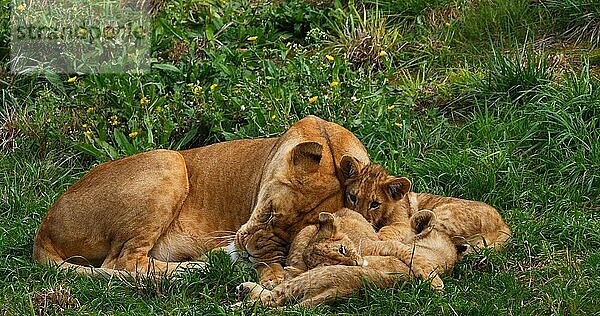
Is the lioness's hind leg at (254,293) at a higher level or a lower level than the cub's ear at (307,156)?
lower

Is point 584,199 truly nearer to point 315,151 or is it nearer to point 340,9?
point 315,151

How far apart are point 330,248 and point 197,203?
4.82ft

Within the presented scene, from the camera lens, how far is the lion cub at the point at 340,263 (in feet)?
17.9

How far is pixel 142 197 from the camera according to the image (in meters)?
6.62

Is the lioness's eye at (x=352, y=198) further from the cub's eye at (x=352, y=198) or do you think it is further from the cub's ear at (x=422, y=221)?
the cub's ear at (x=422, y=221)

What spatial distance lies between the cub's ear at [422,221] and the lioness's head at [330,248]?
2.04ft

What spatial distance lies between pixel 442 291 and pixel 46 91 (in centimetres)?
Answer: 493

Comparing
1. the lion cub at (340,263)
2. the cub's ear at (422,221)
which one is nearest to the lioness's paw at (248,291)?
the lion cub at (340,263)

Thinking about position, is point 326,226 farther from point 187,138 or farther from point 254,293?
point 187,138

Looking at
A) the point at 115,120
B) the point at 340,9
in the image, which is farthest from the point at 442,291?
the point at 340,9

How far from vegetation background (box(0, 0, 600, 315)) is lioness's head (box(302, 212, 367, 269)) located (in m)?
0.28

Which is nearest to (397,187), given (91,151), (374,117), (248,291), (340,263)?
(340,263)

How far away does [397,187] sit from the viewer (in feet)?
20.7

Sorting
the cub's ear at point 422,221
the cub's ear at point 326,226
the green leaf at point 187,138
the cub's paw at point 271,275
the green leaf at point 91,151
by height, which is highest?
the cub's ear at point 326,226
